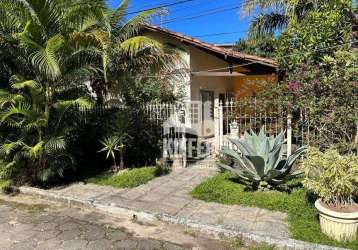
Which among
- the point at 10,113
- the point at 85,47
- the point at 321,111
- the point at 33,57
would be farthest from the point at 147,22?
the point at 321,111

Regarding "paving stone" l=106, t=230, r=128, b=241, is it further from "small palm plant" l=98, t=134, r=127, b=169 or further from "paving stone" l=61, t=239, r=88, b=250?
"small palm plant" l=98, t=134, r=127, b=169

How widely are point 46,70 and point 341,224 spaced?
6.36 meters

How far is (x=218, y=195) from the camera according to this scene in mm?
6711

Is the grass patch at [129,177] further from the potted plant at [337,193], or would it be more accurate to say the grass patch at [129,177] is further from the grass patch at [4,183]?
the potted plant at [337,193]

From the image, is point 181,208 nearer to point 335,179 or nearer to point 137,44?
point 335,179

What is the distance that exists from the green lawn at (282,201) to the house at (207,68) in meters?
A: 3.82

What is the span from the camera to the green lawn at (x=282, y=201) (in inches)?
191

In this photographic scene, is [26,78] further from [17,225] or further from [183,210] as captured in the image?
[183,210]

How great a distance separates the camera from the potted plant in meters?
4.62

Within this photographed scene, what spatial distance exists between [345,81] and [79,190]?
6580mm

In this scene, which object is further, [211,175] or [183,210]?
[211,175]

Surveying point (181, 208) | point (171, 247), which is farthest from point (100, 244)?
point (181, 208)

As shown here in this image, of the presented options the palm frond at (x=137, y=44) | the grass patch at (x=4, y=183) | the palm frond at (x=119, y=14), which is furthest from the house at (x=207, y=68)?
the grass patch at (x=4, y=183)

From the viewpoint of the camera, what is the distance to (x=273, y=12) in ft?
42.2
